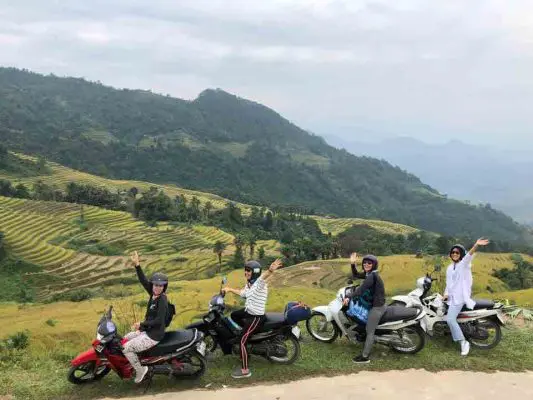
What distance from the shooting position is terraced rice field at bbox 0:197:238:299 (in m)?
52.6

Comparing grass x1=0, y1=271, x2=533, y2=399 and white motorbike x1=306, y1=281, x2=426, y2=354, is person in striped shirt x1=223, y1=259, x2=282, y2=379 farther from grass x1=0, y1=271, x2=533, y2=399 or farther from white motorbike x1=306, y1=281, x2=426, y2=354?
white motorbike x1=306, y1=281, x2=426, y2=354

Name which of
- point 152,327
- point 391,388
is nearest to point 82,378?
point 152,327

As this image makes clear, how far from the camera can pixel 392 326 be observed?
341 inches

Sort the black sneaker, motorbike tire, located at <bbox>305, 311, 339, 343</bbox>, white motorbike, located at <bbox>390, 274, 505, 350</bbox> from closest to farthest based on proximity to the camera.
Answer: the black sneaker
white motorbike, located at <bbox>390, 274, 505, 350</bbox>
motorbike tire, located at <bbox>305, 311, 339, 343</bbox>

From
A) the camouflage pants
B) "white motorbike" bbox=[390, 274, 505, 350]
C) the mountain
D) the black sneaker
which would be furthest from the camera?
the mountain

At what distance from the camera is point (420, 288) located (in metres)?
9.51

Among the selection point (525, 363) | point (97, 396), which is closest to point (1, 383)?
point (97, 396)

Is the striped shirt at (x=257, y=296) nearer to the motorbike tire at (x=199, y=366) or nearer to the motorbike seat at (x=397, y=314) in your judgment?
the motorbike tire at (x=199, y=366)

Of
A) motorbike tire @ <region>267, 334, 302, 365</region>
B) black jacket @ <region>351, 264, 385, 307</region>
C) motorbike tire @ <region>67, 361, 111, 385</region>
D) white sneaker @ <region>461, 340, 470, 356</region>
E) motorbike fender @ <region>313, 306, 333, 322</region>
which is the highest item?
black jacket @ <region>351, 264, 385, 307</region>

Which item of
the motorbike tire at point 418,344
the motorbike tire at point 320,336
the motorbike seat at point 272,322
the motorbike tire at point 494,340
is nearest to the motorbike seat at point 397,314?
the motorbike tire at point 418,344

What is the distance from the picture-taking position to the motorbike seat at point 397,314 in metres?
8.65

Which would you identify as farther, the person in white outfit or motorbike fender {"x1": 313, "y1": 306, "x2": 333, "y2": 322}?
motorbike fender {"x1": 313, "y1": 306, "x2": 333, "y2": 322}

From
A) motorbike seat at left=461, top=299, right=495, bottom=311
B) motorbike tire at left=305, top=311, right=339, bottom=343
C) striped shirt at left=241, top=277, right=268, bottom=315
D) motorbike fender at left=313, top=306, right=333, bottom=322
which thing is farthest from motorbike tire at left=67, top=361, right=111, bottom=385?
motorbike seat at left=461, top=299, right=495, bottom=311

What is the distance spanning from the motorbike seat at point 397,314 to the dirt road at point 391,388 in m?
0.88
